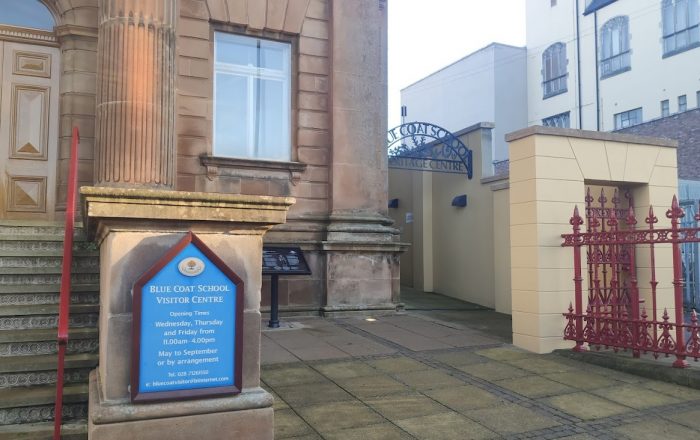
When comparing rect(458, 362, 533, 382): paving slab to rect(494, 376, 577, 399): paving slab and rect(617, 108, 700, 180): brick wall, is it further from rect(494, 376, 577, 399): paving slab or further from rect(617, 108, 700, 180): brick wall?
rect(617, 108, 700, 180): brick wall

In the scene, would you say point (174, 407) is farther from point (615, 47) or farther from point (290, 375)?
point (615, 47)

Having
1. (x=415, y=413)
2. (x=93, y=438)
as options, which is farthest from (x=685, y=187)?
(x=93, y=438)

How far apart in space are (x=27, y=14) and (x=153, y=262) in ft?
25.8

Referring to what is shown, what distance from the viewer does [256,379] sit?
11.2 feet

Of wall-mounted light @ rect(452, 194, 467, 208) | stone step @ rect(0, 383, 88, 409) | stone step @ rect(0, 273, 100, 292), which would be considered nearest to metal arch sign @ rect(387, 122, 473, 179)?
wall-mounted light @ rect(452, 194, 467, 208)

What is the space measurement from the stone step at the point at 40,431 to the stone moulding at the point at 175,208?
157cm

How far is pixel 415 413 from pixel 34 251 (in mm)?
4693

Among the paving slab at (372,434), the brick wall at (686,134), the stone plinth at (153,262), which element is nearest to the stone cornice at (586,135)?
the paving slab at (372,434)

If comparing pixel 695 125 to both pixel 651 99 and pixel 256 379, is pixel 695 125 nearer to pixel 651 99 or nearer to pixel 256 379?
pixel 651 99

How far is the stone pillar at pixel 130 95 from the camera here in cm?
807

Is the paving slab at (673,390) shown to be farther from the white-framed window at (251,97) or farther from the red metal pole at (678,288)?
the white-framed window at (251,97)

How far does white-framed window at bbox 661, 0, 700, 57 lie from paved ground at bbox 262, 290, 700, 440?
21983mm

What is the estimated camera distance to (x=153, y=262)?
319 cm

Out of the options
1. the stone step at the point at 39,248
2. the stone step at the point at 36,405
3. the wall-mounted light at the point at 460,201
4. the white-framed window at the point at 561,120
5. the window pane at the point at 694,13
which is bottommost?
the stone step at the point at 36,405
